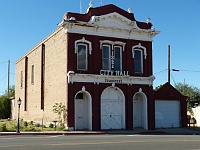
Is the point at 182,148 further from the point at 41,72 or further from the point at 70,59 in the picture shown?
the point at 41,72

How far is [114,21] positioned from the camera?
29.9 metres

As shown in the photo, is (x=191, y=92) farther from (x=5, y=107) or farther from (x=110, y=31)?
(x=110, y=31)

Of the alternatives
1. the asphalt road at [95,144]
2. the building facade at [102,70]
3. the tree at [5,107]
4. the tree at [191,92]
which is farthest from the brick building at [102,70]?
the tree at [191,92]

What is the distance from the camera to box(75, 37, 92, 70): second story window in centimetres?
2853

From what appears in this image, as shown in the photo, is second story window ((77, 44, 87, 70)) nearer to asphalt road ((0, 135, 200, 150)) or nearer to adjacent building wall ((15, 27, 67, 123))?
adjacent building wall ((15, 27, 67, 123))

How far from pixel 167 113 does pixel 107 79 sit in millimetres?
7970

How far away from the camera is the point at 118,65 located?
30.2 m

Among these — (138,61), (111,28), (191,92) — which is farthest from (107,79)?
(191,92)

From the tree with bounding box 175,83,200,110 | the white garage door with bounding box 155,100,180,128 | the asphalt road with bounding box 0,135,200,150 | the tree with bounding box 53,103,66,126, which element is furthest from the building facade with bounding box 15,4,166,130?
the tree with bounding box 175,83,200,110

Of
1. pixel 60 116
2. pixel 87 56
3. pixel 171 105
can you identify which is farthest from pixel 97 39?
pixel 171 105

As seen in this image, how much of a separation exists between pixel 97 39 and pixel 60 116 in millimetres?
7200

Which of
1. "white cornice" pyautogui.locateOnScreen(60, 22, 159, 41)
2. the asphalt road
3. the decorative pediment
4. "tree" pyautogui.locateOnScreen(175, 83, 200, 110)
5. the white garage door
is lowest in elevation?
the asphalt road

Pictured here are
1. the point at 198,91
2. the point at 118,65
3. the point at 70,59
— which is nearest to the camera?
the point at 70,59

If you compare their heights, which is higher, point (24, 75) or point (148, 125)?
point (24, 75)
